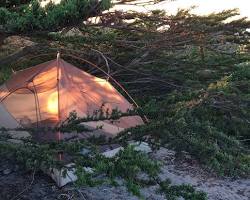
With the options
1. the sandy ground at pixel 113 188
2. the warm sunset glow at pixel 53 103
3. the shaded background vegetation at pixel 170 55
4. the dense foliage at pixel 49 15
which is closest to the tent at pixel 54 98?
the warm sunset glow at pixel 53 103

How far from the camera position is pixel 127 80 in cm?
677

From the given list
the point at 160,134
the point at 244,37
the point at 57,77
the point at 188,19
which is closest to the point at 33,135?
the point at 57,77

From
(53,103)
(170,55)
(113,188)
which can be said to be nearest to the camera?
(113,188)

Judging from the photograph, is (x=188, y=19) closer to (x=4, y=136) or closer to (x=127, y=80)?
(x=127, y=80)

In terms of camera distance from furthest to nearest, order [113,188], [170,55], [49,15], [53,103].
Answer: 1. [170,55]
2. [53,103]
3. [113,188]
4. [49,15]

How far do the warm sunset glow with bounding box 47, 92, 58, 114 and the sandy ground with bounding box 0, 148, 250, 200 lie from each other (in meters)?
0.63

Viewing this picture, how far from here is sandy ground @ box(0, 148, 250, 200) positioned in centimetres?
436

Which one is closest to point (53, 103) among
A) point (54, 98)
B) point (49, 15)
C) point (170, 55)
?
point (54, 98)

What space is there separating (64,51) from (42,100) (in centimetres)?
128

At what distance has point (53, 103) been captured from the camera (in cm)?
486

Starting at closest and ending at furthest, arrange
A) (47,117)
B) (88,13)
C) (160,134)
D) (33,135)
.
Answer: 1. (88,13)
2. (160,134)
3. (33,135)
4. (47,117)

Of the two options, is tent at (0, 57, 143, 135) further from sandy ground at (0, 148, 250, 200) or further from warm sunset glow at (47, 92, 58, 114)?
sandy ground at (0, 148, 250, 200)

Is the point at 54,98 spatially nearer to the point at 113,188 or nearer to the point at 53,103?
the point at 53,103

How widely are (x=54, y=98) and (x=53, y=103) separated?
0.19 feet
